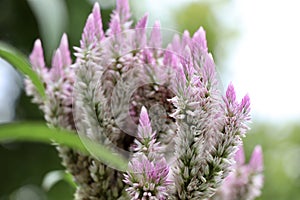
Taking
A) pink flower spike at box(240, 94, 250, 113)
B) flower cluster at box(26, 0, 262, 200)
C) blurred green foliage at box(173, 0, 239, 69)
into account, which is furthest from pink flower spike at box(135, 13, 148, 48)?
blurred green foliage at box(173, 0, 239, 69)

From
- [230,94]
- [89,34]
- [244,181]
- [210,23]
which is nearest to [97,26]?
[89,34]

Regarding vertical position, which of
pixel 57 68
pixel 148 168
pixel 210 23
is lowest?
pixel 148 168

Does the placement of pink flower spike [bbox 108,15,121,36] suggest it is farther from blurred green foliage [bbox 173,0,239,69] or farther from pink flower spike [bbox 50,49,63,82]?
blurred green foliage [bbox 173,0,239,69]

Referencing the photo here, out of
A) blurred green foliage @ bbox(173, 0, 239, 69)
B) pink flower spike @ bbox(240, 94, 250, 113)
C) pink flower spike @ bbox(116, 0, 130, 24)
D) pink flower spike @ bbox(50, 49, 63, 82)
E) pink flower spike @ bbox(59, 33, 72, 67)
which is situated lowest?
pink flower spike @ bbox(240, 94, 250, 113)

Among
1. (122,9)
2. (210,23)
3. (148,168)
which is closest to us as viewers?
(148,168)

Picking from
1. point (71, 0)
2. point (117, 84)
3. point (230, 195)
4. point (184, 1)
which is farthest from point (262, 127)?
point (117, 84)

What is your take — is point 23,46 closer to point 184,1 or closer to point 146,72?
point 146,72

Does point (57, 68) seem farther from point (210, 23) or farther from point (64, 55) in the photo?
point (210, 23)

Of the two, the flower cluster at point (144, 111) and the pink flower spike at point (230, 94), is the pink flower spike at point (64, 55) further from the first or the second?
the pink flower spike at point (230, 94)
